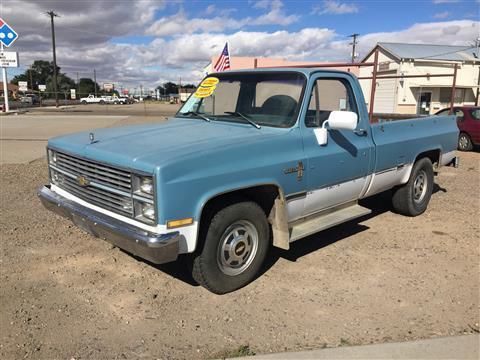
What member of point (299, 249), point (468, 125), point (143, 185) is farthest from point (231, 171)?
point (468, 125)

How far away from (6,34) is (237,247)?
1162 inches

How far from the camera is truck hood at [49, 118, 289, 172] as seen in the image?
3.39 meters

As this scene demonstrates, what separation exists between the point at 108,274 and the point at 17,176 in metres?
5.13

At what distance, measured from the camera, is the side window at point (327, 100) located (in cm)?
448

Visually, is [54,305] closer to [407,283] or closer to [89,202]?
[89,202]

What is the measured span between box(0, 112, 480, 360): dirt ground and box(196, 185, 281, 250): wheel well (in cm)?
69

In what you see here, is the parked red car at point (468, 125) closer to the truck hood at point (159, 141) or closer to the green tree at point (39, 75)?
the truck hood at point (159, 141)

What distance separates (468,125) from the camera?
13.9m

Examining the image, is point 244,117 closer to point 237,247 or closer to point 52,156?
point 237,247

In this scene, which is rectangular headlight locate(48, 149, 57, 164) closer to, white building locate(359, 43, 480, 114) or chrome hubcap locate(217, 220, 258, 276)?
chrome hubcap locate(217, 220, 258, 276)

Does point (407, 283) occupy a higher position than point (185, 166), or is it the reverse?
point (185, 166)

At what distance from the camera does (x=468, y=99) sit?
3222cm

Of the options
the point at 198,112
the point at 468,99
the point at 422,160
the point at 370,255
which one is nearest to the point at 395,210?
the point at 422,160

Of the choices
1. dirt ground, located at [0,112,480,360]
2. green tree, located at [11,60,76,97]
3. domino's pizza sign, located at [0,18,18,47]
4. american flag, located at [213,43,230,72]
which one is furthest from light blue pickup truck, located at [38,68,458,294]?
green tree, located at [11,60,76,97]
